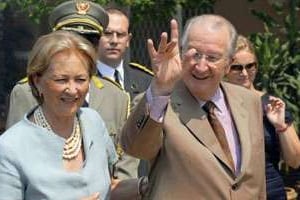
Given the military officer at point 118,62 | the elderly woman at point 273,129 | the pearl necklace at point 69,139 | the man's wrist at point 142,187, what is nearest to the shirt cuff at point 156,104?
the pearl necklace at point 69,139

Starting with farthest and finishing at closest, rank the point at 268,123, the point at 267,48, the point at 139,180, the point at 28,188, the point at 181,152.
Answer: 1. the point at 267,48
2. the point at 268,123
3. the point at 139,180
4. the point at 181,152
5. the point at 28,188

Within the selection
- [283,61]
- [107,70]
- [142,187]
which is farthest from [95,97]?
[283,61]

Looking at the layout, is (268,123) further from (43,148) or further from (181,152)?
(43,148)

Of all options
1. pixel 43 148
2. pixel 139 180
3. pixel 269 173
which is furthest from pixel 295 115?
pixel 43 148

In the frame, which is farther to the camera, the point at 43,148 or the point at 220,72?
the point at 220,72

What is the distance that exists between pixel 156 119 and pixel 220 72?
1.34 feet

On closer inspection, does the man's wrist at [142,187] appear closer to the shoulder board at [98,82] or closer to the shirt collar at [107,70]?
the shoulder board at [98,82]

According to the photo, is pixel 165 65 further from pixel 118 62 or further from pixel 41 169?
pixel 118 62

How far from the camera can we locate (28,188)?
2.77 m

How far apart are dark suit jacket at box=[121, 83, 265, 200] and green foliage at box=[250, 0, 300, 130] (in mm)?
Answer: 4193

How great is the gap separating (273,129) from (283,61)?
377 centimetres

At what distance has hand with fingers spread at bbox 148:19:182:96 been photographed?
2.82m

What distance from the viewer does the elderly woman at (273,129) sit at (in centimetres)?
389

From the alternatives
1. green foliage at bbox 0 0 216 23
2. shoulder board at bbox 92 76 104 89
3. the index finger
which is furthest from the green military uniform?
green foliage at bbox 0 0 216 23
